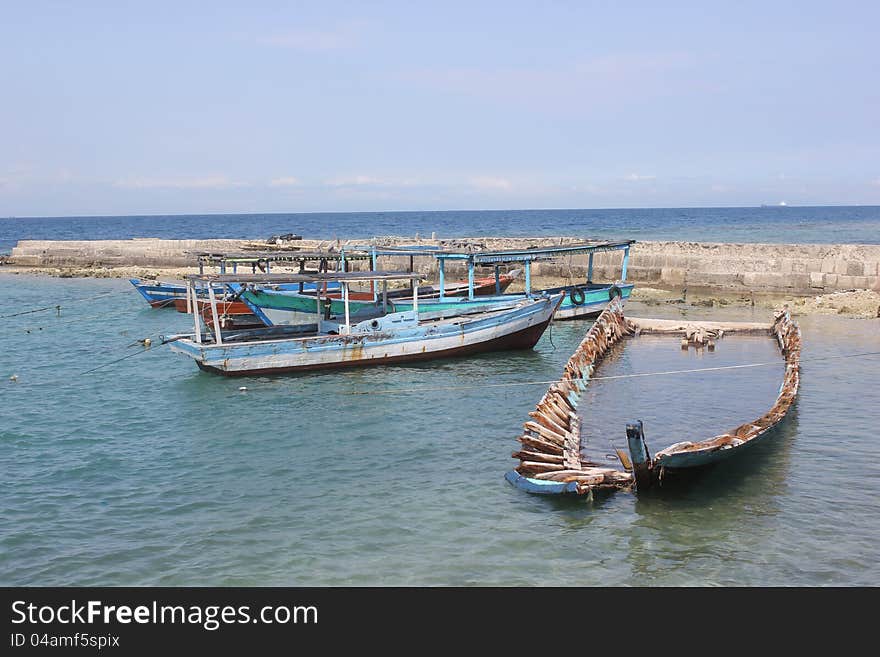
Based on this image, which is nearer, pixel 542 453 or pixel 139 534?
pixel 139 534

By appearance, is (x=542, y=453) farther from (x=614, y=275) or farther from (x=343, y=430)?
(x=614, y=275)

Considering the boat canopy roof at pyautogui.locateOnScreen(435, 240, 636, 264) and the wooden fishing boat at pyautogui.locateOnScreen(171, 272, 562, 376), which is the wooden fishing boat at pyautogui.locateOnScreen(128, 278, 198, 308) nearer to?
the wooden fishing boat at pyautogui.locateOnScreen(171, 272, 562, 376)

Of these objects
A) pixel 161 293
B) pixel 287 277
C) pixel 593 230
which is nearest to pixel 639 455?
pixel 287 277

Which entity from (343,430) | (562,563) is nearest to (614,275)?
(343,430)

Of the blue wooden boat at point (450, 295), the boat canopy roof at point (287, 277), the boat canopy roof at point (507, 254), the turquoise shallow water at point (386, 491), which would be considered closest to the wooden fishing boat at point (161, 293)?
the blue wooden boat at point (450, 295)

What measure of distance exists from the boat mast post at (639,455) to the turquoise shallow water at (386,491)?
32 centimetres

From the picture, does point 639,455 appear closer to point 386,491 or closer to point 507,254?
point 386,491

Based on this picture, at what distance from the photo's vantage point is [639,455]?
10.9 meters

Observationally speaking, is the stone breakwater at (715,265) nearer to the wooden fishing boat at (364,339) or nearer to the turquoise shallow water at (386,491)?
the wooden fishing boat at (364,339)

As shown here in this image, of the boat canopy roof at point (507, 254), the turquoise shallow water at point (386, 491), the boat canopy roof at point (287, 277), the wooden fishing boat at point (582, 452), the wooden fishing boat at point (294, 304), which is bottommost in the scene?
the turquoise shallow water at point (386, 491)

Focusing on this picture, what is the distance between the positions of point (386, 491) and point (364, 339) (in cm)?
958

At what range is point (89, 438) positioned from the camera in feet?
50.7

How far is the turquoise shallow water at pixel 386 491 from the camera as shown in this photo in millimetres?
9711

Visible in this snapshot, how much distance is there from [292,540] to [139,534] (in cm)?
209
